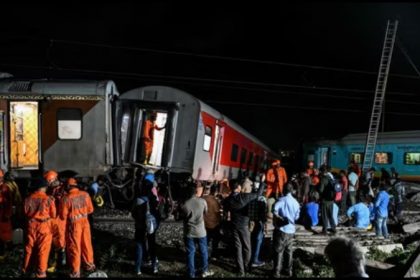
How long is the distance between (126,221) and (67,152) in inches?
108

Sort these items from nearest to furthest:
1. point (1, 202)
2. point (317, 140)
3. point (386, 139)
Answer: point (1, 202) < point (386, 139) < point (317, 140)

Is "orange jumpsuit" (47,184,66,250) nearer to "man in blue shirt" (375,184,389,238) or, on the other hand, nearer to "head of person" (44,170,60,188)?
"head of person" (44,170,60,188)

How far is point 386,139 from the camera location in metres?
21.1

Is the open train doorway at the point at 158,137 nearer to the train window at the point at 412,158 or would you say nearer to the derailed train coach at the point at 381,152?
the derailed train coach at the point at 381,152

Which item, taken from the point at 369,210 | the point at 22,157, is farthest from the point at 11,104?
the point at 369,210

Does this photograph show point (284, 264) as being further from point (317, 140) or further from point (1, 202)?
point (317, 140)

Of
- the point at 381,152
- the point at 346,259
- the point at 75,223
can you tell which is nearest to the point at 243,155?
the point at 381,152

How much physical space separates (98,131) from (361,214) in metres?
7.18

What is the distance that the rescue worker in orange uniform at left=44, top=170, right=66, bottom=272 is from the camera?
759 centimetres

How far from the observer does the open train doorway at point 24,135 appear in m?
12.4

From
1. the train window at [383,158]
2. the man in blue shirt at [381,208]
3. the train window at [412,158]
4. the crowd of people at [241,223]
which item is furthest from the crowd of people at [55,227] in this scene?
the train window at [383,158]

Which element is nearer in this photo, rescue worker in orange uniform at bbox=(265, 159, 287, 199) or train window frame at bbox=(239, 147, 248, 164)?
A: rescue worker in orange uniform at bbox=(265, 159, 287, 199)

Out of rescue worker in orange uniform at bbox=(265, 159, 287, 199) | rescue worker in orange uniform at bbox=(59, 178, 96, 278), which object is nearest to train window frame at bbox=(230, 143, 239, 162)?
rescue worker in orange uniform at bbox=(265, 159, 287, 199)

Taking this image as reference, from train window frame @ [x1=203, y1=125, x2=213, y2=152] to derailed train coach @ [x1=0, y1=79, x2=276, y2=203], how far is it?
10.4 inches
